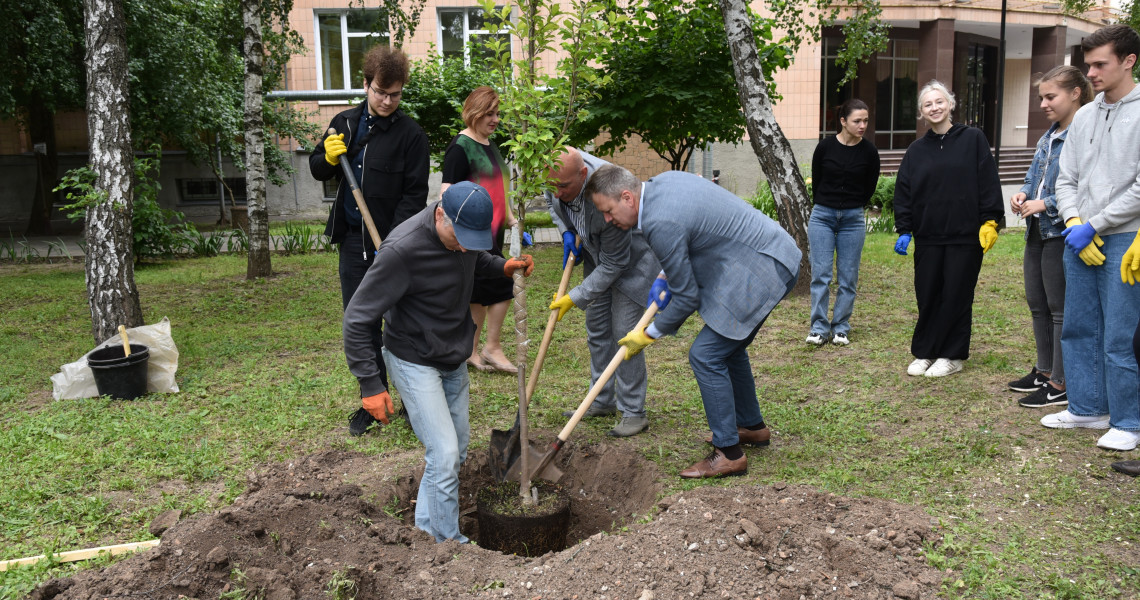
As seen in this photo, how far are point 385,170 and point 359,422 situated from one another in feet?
4.56

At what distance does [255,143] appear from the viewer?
9461 millimetres

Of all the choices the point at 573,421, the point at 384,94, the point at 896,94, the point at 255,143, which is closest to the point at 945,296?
the point at 573,421

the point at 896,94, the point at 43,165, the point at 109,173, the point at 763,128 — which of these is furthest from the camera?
the point at 896,94

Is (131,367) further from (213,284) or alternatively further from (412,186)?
(213,284)

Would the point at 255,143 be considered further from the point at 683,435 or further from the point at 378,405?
the point at 378,405

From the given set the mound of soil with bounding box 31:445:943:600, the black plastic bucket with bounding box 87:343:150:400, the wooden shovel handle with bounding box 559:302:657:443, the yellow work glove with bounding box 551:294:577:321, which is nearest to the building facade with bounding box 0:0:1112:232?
the black plastic bucket with bounding box 87:343:150:400

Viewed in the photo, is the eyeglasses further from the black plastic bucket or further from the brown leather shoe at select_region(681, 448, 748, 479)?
the brown leather shoe at select_region(681, 448, 748, 479)

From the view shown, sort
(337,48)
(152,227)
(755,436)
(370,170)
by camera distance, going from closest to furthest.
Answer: (755,436) → (370,170) → (152,227) → (337,48)

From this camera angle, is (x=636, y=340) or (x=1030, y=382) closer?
(x=636, y=340)

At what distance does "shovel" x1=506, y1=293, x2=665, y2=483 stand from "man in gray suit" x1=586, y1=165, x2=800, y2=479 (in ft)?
0.28

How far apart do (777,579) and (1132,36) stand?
9.90 ft

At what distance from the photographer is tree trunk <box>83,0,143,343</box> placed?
568cm

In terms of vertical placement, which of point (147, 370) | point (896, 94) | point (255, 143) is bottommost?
point (147, 370)

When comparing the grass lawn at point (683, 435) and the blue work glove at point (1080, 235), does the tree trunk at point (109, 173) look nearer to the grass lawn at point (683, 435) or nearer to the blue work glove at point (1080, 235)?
the grass lawn at point (683, 435)
